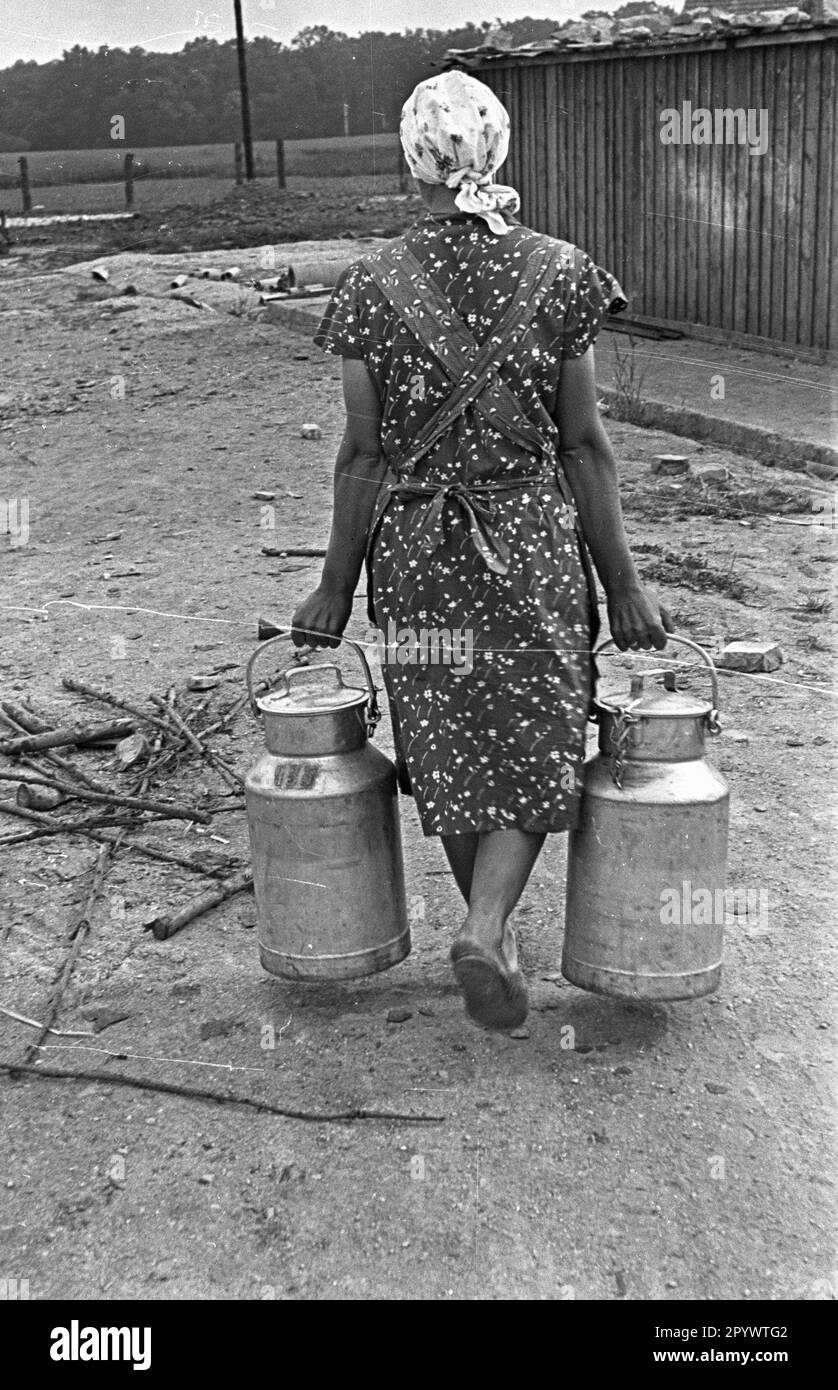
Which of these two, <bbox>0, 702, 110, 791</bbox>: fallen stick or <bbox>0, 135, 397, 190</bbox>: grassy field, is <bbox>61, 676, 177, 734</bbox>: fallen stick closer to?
<bbox>0, 702, 110, 791</bbox>: fallen stick

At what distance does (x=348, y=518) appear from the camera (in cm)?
289

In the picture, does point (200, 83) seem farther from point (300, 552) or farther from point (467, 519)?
point (467, 519)

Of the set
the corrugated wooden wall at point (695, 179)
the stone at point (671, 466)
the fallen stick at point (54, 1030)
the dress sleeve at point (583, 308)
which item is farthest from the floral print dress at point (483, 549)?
the corrugated wooden wall at point (695, 179)

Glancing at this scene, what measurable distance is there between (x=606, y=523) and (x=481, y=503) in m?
0.26

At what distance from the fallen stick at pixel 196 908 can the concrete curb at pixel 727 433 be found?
5.60m

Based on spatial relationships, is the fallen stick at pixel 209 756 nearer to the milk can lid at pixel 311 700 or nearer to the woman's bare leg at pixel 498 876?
the milk can lid at pixel 311 700

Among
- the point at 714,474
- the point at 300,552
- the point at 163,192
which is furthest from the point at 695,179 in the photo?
the point at 163,192

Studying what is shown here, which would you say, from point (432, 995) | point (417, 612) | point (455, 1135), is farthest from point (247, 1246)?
point (417, 612)

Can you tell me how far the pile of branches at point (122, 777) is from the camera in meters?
3.94

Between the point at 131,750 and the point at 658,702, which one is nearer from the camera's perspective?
the point at 658,702

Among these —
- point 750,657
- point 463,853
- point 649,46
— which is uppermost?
point 649,46

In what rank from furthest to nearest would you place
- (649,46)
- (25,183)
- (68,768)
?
(25,183) < (649,46) < (68,768)
